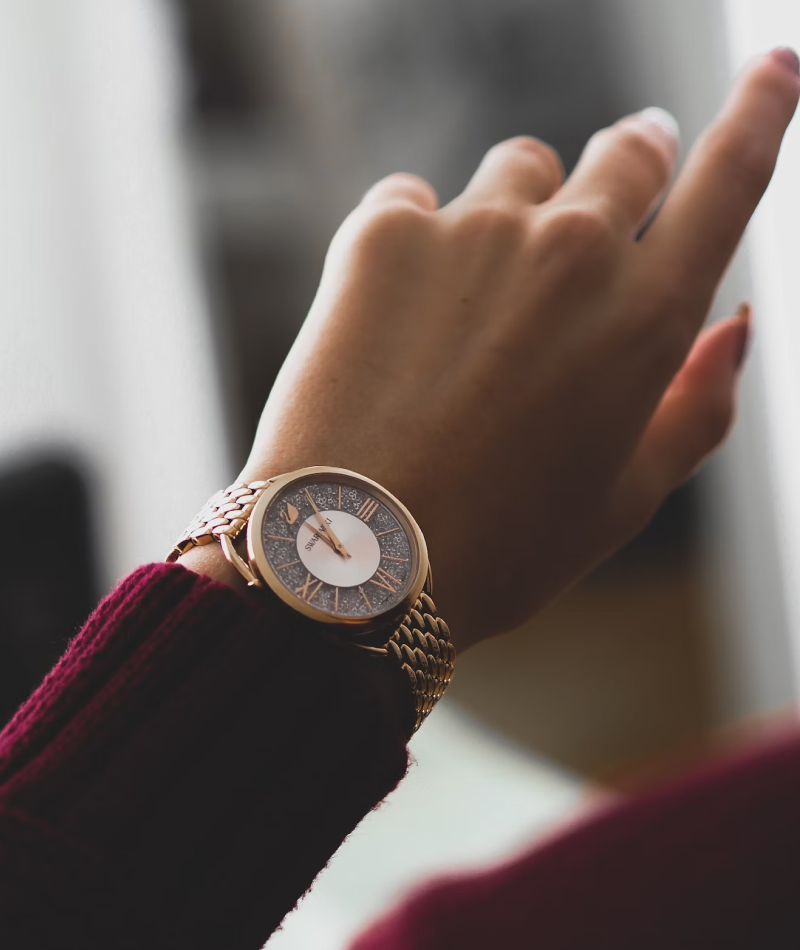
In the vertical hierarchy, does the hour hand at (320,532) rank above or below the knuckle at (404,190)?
below

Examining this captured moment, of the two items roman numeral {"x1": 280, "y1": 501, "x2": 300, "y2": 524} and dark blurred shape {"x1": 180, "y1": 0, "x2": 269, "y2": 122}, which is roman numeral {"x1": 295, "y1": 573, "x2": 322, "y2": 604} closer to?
roman numeral {"x1": 280, "y1": 501, "x2": 300, "y2": 524}

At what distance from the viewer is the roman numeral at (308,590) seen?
400 millimetres

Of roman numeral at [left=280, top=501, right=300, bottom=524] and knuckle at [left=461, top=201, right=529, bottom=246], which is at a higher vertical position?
knuckle at [left=461, top=201, right=529, bottom=246]

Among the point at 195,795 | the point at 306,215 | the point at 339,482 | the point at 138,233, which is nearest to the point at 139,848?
the point at 195,795

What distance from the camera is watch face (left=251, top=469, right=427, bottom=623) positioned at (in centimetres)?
41

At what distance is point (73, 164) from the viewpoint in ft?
3.13

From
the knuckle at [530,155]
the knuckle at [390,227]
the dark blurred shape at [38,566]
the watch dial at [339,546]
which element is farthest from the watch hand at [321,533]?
the dark blurred shape at [38,566]

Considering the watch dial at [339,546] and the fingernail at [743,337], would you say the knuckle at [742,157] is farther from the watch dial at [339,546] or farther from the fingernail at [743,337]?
the watch dial at [339,546]

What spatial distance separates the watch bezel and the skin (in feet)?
0.10

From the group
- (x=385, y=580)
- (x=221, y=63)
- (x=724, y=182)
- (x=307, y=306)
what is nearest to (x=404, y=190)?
(x=724, y=182)

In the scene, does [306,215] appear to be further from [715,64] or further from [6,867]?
[6,867]

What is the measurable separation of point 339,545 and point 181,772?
12 cm

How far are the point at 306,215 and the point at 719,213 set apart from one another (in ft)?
2.31

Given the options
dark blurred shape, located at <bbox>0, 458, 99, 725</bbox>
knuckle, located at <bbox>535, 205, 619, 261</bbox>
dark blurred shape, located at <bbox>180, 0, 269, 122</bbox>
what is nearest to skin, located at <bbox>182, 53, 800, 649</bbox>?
knuckle, located at <bbox>535, 205, 619, 261</bbox>
